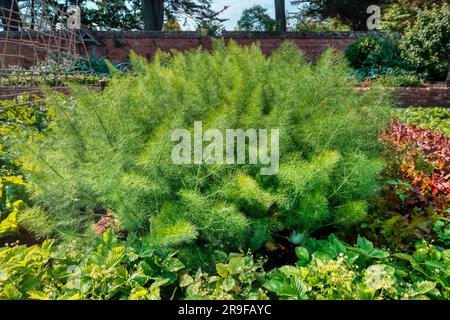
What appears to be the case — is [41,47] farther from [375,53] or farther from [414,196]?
[375,53]

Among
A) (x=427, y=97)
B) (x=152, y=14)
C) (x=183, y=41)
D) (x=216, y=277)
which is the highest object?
(x=152, y=14)

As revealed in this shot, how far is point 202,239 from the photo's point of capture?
1.43 m

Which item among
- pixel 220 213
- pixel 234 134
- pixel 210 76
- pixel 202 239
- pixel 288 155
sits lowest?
pixel 202 239

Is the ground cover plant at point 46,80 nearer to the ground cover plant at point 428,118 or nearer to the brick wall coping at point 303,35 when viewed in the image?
the ground cover plant at point 428,118

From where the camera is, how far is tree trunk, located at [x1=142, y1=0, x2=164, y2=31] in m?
13.5

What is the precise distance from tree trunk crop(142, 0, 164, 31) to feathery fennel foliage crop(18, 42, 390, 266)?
13.0m

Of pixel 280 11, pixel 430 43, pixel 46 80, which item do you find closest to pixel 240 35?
pixel 280 11

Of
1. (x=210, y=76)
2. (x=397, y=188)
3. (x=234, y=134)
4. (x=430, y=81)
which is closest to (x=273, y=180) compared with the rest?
(x=234, y=134)

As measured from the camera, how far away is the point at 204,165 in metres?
1.35

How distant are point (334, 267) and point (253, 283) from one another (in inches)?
Result: 12.4

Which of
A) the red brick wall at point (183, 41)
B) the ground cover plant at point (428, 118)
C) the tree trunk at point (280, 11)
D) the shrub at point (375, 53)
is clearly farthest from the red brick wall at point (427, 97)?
the tree trunk at point (280, 11)

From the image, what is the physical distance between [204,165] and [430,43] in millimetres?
7720

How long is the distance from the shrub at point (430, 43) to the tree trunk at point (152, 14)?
9.86 metres
